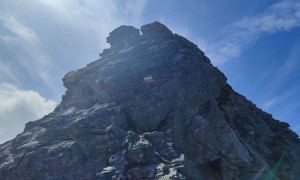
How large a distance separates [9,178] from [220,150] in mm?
35357

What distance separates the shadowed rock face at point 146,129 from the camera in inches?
1688

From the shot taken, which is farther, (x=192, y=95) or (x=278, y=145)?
(x=278, y=145)

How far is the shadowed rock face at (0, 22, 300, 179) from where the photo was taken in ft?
141

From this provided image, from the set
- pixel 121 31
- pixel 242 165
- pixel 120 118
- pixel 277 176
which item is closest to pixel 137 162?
pixel 120 118

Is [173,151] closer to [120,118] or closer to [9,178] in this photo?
[120,118]

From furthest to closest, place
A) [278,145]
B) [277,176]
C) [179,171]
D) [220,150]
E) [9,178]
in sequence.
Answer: [278,145] < [277,176] < [220,150] < [9,178] < [179,171]

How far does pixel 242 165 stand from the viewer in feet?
181

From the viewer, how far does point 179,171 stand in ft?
126

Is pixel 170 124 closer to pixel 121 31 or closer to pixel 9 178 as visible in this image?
pixel 9 178

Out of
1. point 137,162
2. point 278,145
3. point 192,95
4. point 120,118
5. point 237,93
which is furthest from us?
point 237,93

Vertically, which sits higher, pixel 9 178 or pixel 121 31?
pixel 121 31

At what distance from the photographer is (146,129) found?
165 ft

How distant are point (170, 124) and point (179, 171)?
13149 mm

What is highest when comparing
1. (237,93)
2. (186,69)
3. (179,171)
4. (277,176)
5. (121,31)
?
(121,31)
